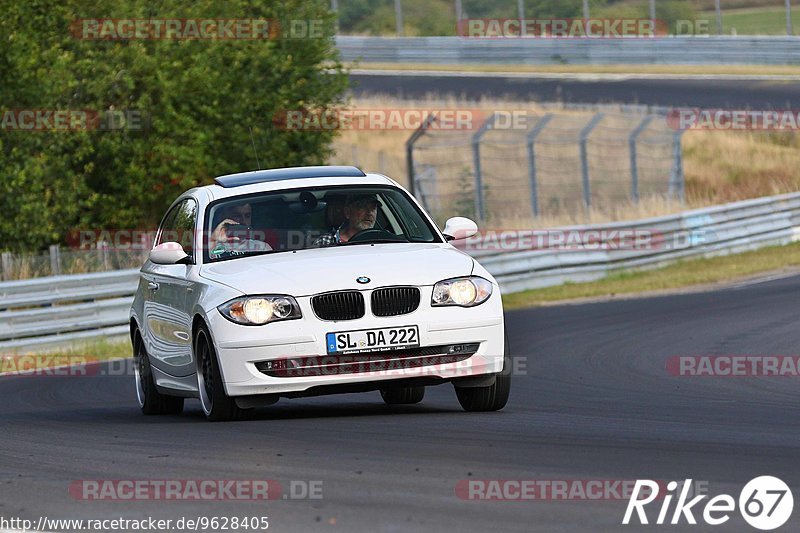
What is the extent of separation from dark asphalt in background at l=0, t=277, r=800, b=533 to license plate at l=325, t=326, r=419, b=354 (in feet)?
1.45

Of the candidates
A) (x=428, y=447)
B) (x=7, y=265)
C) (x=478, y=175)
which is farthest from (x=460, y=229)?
(x=478, y=175)

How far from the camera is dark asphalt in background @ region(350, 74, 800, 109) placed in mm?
42375

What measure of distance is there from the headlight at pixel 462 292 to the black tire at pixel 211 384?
1342 mm

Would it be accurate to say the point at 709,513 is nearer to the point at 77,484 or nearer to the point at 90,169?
the point at 77,484

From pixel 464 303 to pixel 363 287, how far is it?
63 centimetres

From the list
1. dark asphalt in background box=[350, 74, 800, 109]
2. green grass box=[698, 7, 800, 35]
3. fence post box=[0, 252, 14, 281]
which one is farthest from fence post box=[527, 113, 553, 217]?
green grass box=[698, 7, 800, 35]

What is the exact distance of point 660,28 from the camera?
173 feet

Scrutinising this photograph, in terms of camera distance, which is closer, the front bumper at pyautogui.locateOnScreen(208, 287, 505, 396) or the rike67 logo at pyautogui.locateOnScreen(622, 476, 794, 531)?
the rike67 logo at pyautogui.locateOnScreen(622, 476, 794, 531)

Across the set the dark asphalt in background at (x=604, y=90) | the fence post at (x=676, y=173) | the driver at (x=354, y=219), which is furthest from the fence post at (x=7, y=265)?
the dark asphalt in background at (x=604, y=90)

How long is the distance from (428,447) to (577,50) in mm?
42736

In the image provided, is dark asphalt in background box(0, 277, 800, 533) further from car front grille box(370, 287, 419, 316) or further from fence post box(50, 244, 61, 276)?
fence post box(50, 244, 61, 276)

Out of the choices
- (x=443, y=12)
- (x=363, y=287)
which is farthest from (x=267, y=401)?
(x=443, y=12)

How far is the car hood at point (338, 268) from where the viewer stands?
9203mm

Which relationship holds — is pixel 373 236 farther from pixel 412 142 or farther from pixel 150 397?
pixel 412 142
